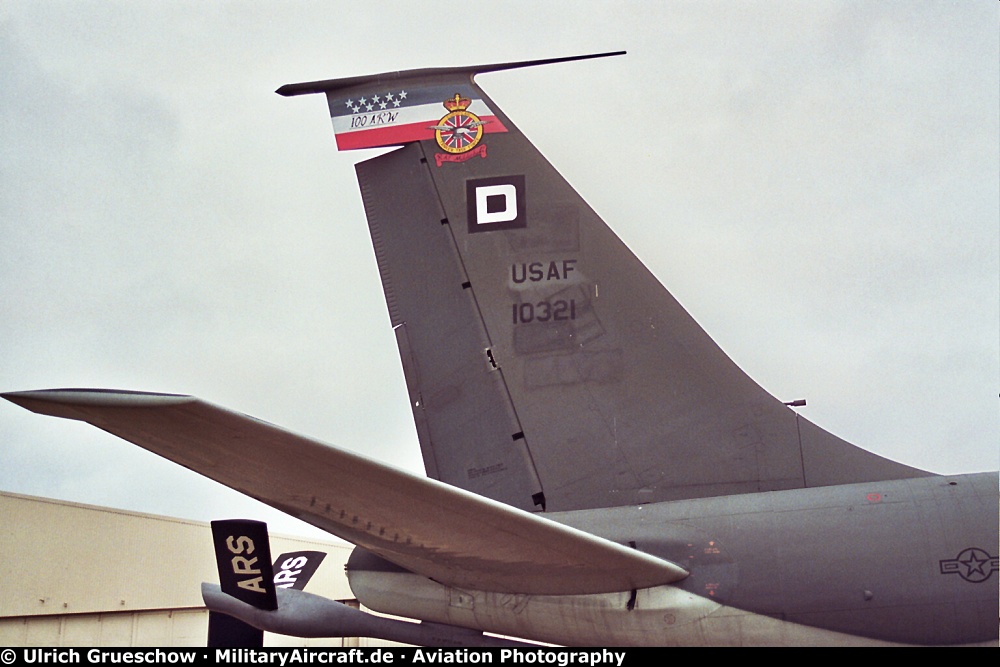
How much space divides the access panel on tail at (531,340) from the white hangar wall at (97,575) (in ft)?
36.3

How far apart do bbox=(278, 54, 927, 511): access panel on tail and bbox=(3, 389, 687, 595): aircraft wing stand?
955 millimetres

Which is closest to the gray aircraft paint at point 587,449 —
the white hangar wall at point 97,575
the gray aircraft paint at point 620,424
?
the gray aircraft paint at point 620,424

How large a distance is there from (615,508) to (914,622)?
170 cm

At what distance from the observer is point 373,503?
3.74m

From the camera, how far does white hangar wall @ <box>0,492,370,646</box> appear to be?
13984 mm

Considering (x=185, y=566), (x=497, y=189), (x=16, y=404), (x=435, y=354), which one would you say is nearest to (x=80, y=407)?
(x=16, y=404)

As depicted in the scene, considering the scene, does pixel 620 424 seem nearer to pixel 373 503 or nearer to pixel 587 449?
pixel 587 449

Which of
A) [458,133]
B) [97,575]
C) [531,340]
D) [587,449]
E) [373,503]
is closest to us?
[373,503]

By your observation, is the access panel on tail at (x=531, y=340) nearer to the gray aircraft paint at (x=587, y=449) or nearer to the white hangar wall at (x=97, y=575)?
the gray aircraft paint at (x=587, y=449)

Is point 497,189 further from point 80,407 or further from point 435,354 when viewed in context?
point 80,407

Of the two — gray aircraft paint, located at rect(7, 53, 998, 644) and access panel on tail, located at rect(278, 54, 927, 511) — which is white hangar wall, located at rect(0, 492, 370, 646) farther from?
gray aircraft paint, located at rect(7, 53, 998, 644)

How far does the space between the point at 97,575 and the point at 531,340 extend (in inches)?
506

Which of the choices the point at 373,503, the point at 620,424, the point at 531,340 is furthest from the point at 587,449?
the point at 373,503

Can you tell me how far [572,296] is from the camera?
5.76 meters
